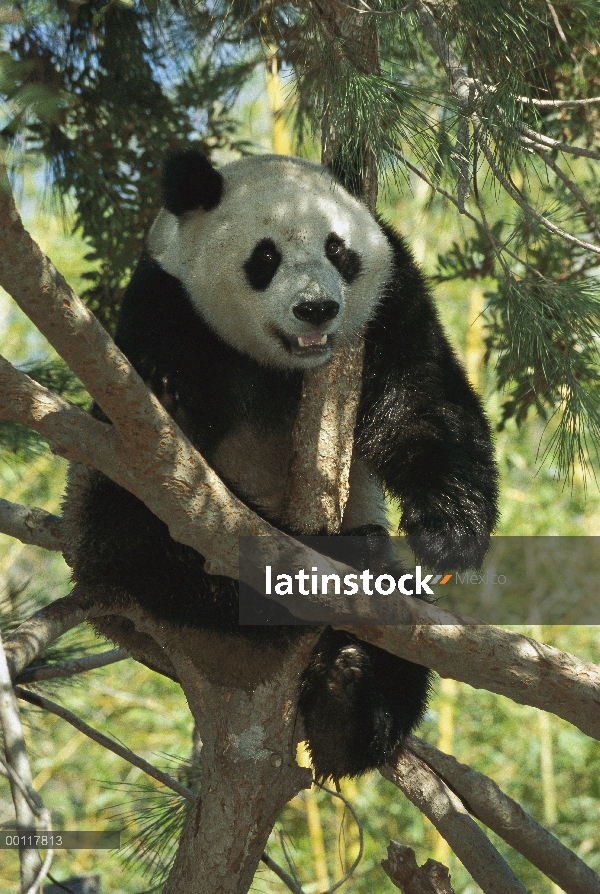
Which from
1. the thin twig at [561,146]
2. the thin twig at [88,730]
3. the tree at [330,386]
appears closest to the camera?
the tree at [330,386]

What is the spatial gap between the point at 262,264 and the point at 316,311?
38 centimetres

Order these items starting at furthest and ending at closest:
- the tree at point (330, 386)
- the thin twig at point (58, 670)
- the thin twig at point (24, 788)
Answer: the thin twig at point (58, 670) → the tree at point (330, 386) → the thin twig at point (24, 788)

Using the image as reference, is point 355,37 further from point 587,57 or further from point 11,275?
point 587,57

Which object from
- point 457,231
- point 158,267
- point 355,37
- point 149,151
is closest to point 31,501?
point 457,231

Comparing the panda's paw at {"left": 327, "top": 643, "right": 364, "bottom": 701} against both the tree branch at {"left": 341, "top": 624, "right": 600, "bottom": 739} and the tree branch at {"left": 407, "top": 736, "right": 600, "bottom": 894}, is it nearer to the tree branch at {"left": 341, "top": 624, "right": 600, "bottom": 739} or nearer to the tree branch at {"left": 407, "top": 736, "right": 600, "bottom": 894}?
the tree branch at {"left": 341, "top": 624, "right": 600, "bottom": 739}

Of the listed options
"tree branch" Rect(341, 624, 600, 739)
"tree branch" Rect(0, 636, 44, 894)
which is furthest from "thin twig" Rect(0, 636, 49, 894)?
"tree branch" Rect(341, 624, 600, 739)

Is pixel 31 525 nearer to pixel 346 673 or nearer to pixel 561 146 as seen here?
pixel 346 673

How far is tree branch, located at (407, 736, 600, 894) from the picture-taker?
3.27 meters

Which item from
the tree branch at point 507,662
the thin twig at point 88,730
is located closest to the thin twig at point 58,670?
the thin twig at point 88,730

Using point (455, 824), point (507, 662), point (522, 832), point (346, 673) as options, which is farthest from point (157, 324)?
point (522, 832)

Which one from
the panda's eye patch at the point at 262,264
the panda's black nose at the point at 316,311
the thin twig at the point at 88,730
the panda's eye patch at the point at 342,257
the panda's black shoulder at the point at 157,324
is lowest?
the thin twig at the point at 88,730

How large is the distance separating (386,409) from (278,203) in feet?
2.67

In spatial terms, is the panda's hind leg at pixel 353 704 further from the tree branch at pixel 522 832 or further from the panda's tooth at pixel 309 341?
the panda's tooth at pixel 309 341

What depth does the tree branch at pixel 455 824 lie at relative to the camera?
323 centimetres
